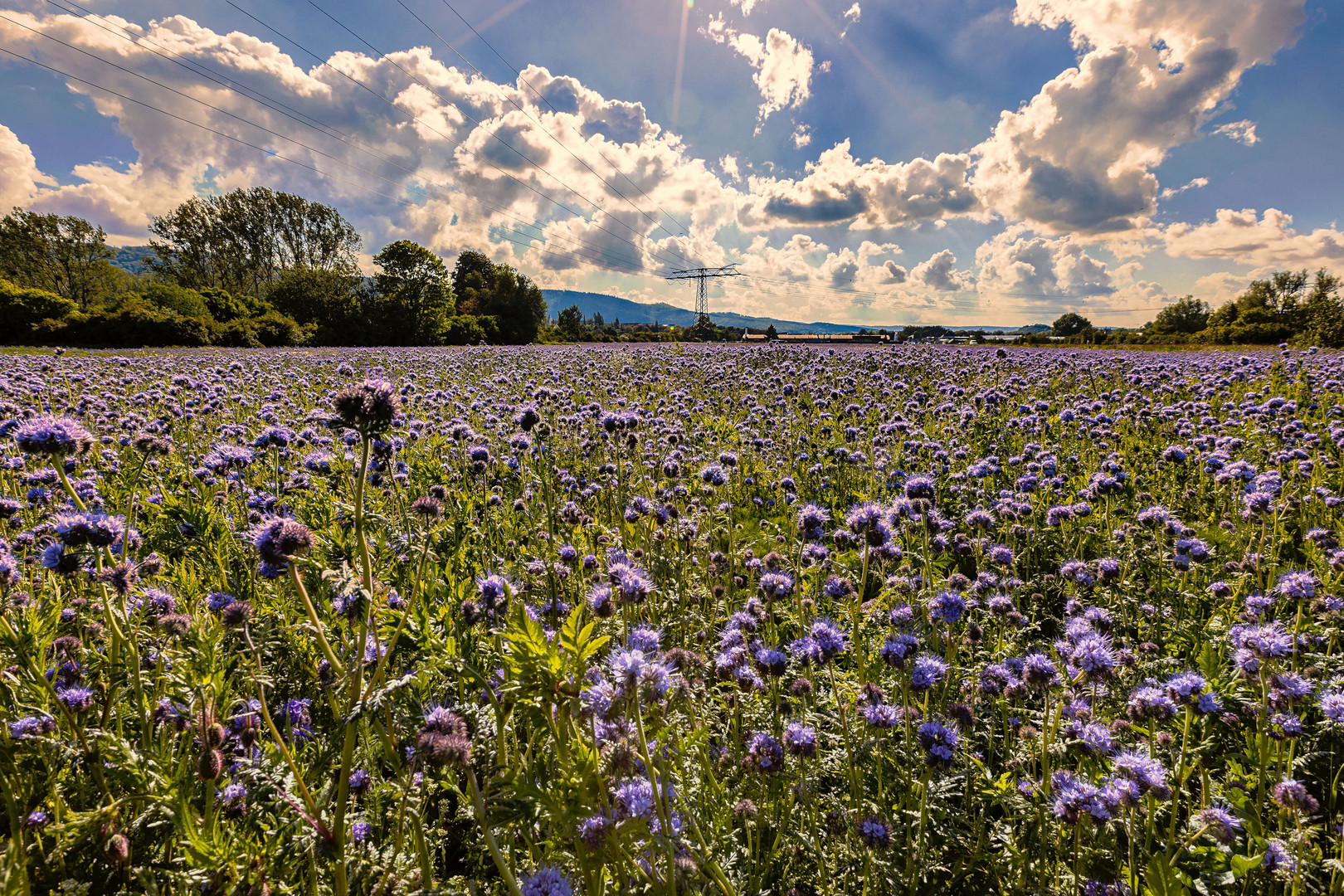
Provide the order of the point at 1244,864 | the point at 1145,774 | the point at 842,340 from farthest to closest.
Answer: the point at 842,340, the point at 1244,864, the point at 1145,774

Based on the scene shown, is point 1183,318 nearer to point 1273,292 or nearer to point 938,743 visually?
point 1273,292

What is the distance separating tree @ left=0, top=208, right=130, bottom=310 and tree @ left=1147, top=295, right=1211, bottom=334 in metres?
137

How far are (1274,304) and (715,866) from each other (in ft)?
341

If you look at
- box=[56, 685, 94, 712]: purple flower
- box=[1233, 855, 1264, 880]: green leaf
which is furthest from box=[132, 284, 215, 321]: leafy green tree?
box=[1233, 855, 1264, 880]: green leaf

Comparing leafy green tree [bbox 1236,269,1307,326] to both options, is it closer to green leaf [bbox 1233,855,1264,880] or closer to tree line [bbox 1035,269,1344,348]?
tree line [bbox 1035,269,1344,348]

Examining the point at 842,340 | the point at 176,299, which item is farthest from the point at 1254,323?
the point at 176,299

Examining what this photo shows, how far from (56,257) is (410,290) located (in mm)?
37349

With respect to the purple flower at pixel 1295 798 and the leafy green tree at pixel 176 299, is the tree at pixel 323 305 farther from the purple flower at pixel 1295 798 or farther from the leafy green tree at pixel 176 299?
the purple flower at pixel 1295 798

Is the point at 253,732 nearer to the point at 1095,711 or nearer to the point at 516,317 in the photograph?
the point at 1095,711

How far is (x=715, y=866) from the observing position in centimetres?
159

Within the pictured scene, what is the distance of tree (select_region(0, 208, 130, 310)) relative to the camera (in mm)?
52875

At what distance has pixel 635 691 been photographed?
A: 142 centimetres

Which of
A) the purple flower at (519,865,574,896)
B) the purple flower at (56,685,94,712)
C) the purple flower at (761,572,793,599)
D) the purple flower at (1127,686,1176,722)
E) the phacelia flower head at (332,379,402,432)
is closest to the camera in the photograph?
the purple flower at (519,865,574,896)

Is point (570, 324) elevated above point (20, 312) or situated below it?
above
